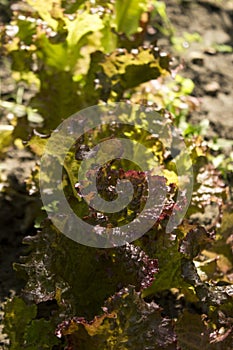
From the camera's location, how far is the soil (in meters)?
2.61

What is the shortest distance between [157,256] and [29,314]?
1.32 feet

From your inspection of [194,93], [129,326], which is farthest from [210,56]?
[129,326]

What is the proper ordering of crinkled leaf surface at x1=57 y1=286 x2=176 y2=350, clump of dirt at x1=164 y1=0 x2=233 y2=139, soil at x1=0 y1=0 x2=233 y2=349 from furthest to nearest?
clump of dirt at x1=164 y1=0 x2=233 y2=139 < soil at x1=0 y1=0 x2=233 y2=349 < crinkled leaf surface at x1=57 y1=286 x2=176 y2=350

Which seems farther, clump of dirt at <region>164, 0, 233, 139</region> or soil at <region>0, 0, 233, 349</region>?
clump of dirt at <region>164, 0, 233, 139</region>

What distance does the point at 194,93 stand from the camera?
11.6ft

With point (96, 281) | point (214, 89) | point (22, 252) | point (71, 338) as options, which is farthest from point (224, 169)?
point (71, 338)

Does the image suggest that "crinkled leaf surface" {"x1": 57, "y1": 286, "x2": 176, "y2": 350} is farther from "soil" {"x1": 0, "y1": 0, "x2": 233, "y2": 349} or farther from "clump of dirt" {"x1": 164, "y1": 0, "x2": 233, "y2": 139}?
"clump of dirt" {"x1": 164, "y1": 0, "x2": 233, "y2": 139}

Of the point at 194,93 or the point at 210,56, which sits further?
the point at 210,56

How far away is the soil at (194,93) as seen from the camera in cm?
261

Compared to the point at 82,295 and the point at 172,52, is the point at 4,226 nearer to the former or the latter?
the point at 82,295

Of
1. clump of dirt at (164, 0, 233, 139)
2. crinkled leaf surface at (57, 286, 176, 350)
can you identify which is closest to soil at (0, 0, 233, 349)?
clump of dirt at (164, 0, 233, 139)

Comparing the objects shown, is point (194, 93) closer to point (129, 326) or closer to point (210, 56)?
point (210, 56)

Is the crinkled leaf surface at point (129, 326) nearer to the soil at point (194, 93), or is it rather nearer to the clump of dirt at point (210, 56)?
the soil at point (194, 93)

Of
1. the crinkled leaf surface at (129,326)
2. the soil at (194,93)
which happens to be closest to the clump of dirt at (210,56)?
the soil at (194,93)
